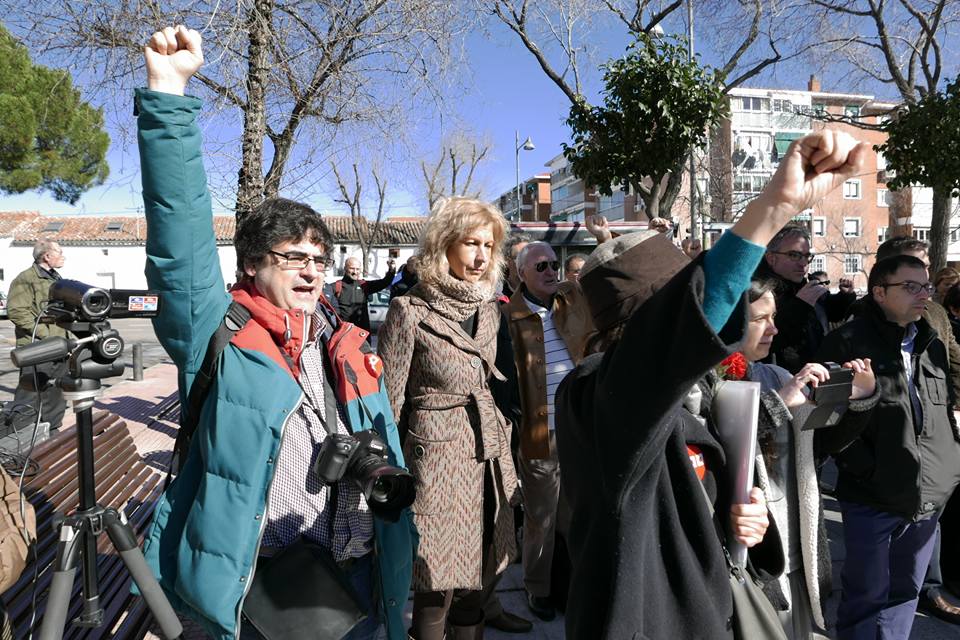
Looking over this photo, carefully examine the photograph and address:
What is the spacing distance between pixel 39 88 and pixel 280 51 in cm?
1533

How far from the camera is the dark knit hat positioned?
1.39 meters

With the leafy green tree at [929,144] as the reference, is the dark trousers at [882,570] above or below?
below

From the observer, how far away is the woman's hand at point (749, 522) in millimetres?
1545

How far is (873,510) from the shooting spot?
2.88 m

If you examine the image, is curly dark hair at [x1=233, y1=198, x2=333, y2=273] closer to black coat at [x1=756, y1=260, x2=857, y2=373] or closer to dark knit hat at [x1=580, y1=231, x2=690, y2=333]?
dark knit hat at [x1=580, y1=231, x2=690, y2=333]

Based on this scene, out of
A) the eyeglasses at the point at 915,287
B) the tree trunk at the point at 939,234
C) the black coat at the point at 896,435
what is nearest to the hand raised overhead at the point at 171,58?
the black coat at the point at 896,435

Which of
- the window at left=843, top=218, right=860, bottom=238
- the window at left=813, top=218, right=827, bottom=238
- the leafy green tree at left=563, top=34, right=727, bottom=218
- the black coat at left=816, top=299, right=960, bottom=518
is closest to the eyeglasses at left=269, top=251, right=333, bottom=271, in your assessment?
the black coat at left=816, top=299, right=960, bottom=518

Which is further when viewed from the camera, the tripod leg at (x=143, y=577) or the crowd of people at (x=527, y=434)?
the tripod leg at (x=143, y=577)

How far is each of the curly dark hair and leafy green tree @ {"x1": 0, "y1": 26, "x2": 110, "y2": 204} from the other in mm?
15725

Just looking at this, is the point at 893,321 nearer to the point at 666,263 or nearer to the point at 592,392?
the point at 666,263

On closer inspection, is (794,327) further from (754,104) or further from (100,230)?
(100,230)

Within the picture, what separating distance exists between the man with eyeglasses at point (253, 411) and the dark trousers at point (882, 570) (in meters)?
2.08

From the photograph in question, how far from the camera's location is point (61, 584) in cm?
172

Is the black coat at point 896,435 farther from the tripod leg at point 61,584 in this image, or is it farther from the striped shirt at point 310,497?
the tripod leg at point 61,584
